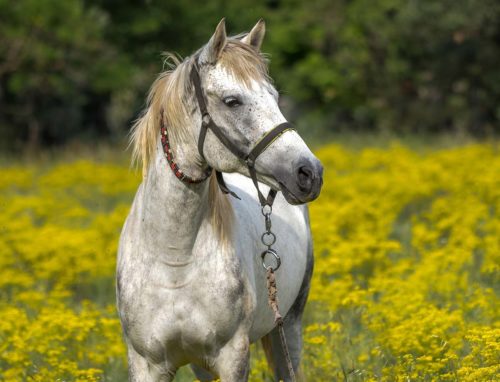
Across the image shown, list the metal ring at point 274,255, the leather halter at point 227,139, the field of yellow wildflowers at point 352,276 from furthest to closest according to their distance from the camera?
the field of yellow wildflowers at point 352,276 < the metal ring at point 274,255 < the leather halter at point 227,139

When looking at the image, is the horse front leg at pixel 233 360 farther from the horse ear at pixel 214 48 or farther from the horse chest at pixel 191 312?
the horse ear at pixel 214 48

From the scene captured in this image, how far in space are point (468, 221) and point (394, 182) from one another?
254 centimetres

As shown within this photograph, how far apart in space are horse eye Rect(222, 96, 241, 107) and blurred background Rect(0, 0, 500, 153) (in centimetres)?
1640

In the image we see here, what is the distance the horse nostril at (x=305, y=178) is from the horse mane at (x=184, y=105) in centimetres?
45

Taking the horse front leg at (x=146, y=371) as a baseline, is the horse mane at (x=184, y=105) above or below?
above

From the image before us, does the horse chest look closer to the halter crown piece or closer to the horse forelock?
the halter crown piece

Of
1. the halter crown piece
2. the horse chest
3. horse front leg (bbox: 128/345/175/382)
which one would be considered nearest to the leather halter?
the halter crown piece

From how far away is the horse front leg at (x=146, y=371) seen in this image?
4062 mm

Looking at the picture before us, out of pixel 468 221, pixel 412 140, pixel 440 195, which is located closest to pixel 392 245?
pixel 468 221

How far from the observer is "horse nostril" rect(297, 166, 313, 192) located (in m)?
3.55

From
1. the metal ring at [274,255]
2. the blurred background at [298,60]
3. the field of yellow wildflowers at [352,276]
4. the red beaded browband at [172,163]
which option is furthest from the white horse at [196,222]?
the blurred background at [298,60]

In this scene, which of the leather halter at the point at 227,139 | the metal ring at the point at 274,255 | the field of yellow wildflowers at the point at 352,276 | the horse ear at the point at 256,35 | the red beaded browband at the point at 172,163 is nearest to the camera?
the leather halter at the point at 227,139

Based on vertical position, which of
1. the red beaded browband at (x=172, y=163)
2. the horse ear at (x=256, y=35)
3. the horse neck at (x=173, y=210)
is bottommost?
the horse neck at (x=173, y=210)

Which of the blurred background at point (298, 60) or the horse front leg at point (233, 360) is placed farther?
the blurred background at point (298, 60)
